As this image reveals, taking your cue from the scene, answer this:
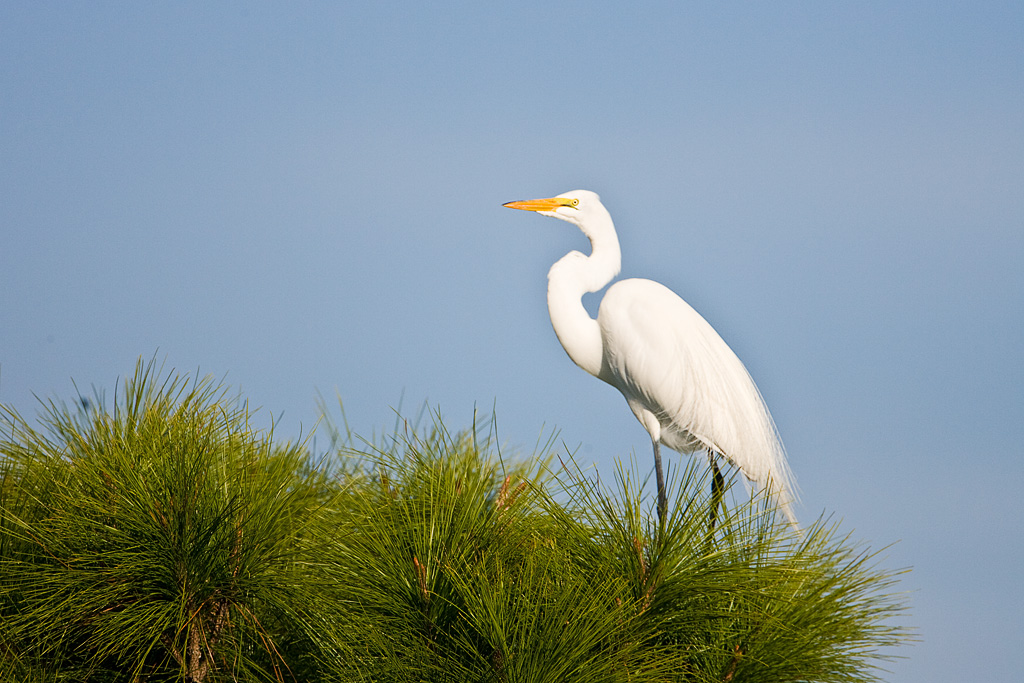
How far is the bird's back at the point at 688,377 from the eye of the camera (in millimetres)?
4773

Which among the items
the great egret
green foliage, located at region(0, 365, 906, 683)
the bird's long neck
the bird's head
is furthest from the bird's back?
green foliage, located at region(0, 365, 906, 683)

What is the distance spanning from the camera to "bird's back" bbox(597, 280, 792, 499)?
15.7 feet

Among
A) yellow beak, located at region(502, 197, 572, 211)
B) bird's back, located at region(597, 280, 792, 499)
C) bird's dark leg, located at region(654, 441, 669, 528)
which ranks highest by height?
yellow beak, located at region(502, 197, 572, 211)

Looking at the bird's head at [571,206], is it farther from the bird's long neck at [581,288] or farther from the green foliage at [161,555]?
Result: the green foliage at [161,555]

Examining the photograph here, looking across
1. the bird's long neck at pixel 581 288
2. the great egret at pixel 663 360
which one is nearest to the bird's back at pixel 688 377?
the great egret at pixel 663 360

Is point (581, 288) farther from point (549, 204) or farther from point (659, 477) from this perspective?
point (659, 477)

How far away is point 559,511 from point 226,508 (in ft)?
3.11

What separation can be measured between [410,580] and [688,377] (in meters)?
2.20

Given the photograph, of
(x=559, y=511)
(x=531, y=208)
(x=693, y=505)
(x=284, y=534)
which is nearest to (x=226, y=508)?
(x=284, y=534)

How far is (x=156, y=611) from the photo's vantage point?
2979 millimetres

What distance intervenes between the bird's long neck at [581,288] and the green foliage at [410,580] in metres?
1.82

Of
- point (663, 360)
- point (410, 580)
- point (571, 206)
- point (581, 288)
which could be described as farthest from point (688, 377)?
point (410, 580)

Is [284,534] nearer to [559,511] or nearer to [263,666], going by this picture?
[263,666]

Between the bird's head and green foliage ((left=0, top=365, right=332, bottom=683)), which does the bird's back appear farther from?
green foliage ((left=0, top=365, right=332, bottom=683))
